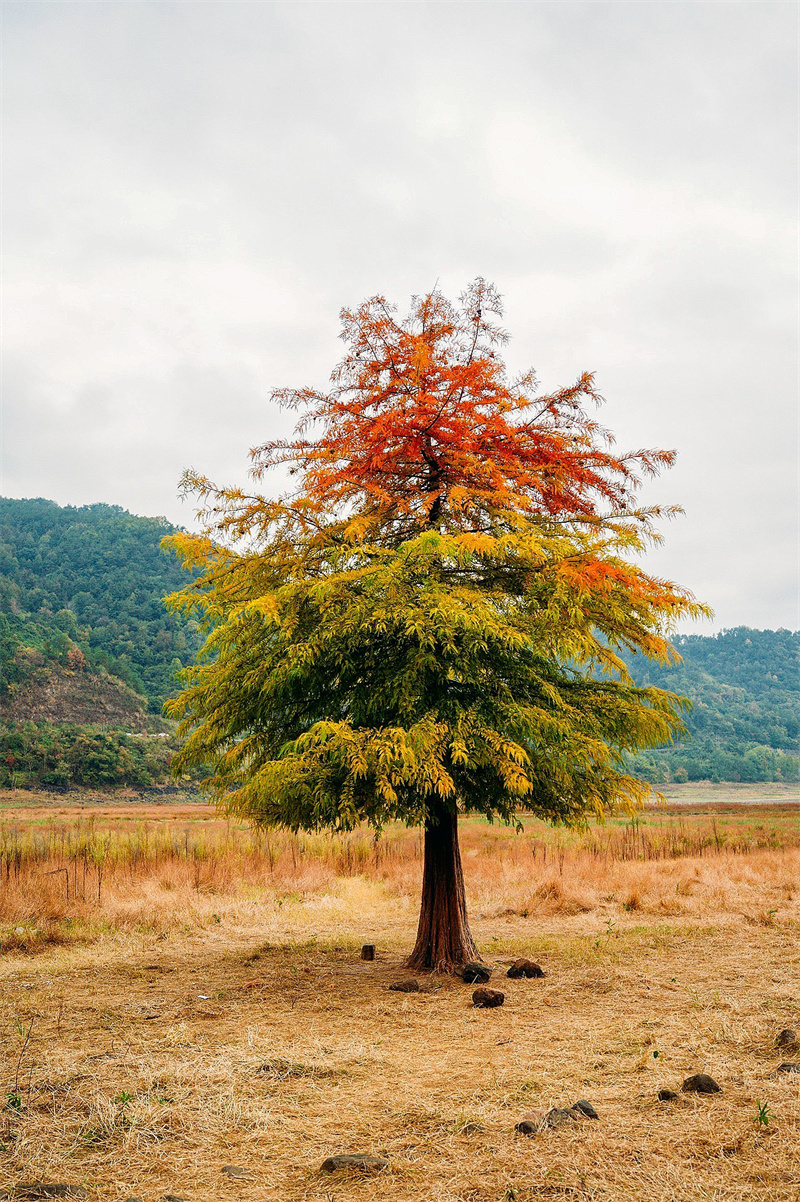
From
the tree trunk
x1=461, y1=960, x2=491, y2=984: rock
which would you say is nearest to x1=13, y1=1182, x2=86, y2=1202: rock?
x1=461, y1=960, x2=491, y2=984: rock

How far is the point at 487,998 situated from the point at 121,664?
274 ft

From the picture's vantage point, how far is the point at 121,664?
85.1m

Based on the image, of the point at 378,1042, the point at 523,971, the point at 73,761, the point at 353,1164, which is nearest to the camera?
the point at 353,1164

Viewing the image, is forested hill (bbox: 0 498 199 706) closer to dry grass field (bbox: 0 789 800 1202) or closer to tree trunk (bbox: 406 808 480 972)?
dry grass field (bbox: 0 789 800 1202)

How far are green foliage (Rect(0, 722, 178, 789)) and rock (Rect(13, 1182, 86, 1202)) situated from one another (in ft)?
189

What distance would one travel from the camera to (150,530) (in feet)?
387

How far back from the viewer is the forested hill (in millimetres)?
83062

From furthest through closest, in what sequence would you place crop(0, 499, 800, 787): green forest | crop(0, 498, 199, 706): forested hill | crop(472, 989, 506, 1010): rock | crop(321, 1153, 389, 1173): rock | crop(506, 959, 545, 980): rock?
1. crop(0, 498, 199, 706): forested hill
2. crop(0, 499, 800, 787): green forest
3. crop(506, 959, 545, 980): rock
4. crop(472, 989, 506, 1010): rock
5. crop(321, 1153, 389, 1173): rock

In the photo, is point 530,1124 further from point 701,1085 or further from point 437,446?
point 437,446

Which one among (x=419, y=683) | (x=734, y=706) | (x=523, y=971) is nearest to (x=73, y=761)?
(x=523, y=971)

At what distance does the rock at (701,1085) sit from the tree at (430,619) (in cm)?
274

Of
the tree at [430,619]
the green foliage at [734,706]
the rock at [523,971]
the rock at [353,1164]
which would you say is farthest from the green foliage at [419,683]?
the green foliage at [734,706]

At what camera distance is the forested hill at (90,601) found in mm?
83062

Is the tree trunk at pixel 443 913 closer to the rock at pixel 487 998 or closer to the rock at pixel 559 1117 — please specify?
the rock at pixel 487 998
